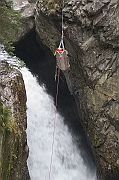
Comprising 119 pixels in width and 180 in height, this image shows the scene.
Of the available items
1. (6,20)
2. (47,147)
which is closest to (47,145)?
(47,147)

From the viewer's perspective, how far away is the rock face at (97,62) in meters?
11.8

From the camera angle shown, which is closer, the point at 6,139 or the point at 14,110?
the point at 6,139

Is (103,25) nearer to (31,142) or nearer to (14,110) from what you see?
(14,110)

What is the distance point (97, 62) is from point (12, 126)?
5.59 meters

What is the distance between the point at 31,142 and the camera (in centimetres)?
1434

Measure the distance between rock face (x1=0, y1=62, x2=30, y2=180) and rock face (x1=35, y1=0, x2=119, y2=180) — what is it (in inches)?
140

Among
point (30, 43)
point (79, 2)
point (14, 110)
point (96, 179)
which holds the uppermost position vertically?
point (79, 2)

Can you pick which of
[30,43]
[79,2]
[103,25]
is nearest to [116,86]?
[103,25]

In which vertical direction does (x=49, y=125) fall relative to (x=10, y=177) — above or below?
below

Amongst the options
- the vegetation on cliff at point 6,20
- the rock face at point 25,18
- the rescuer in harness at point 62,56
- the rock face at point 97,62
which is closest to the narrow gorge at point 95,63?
the rock face at point 97,62

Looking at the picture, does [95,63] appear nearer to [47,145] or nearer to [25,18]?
[47,145]

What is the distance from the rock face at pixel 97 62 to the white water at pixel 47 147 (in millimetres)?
1601

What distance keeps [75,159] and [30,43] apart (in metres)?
9.16

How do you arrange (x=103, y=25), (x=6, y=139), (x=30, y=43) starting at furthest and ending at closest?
1. (x=30, y=43)
2. (x=103, y=25)
3. (x=6, y=139)
